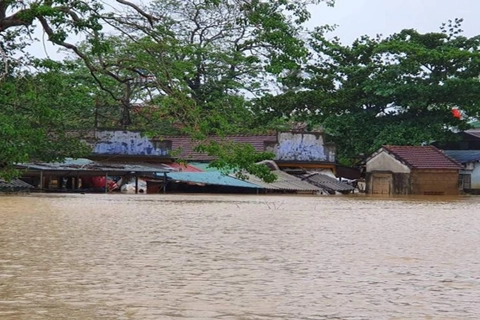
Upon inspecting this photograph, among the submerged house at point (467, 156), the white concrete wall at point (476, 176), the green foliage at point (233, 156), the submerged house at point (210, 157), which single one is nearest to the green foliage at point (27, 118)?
the green foliage at point (233, 156)

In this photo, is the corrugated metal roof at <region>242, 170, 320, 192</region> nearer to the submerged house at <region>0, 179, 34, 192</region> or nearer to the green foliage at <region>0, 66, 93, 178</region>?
the submerged house at <region>0, 179, 34, 192</region>

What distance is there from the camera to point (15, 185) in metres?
25.9

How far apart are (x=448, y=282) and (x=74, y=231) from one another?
5193 millimetres

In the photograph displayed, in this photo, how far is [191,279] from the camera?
5.15 meters

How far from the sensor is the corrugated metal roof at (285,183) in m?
30.2

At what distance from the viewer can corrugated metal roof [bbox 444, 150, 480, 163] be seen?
39.0 m

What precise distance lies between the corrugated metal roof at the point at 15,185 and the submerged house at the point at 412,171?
15.6 m

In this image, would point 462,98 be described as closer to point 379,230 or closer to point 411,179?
point 411,179

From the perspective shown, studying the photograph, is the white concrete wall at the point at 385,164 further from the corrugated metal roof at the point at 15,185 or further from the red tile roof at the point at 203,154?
the corrugated metal roof at the point at 15,185

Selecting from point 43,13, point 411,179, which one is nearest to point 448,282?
point 43,13

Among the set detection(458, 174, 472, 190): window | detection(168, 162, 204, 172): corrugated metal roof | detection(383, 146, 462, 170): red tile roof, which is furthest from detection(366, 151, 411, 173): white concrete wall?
detection(168, 162, 204, 172): corrugated metal roof

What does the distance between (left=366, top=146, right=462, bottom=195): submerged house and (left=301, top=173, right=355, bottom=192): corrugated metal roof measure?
261 cm

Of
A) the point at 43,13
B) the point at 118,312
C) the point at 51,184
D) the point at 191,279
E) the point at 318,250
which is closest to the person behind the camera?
the point at 118,312

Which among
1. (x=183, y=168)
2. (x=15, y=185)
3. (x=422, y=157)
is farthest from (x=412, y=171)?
(x=15, y=185)
